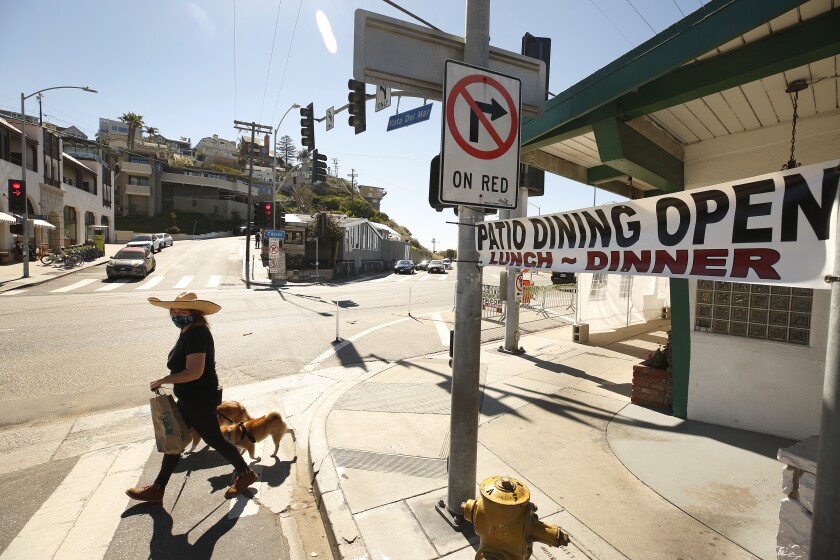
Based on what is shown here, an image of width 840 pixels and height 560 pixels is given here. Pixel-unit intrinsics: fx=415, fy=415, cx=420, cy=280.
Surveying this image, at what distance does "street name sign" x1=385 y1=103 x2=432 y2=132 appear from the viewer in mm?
10619

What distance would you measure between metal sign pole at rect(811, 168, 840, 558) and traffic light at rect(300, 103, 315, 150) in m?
14.8

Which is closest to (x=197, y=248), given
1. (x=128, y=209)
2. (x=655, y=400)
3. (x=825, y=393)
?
(x=128, y=209)

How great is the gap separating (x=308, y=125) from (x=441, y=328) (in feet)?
27.4

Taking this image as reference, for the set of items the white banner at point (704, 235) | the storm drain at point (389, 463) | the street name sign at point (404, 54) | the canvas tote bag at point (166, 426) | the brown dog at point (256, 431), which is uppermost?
the street name sign at point (404, 54)

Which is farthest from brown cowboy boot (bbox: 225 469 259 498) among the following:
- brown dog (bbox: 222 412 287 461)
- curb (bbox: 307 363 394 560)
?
curb (bbox: 307 363 394 560)

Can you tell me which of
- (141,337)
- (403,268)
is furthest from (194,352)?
(403,268)

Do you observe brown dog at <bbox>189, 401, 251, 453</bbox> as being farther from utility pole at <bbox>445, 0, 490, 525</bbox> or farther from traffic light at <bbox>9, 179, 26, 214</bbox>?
traffic light at <bbox>9, 179, 26, 214</bbox>

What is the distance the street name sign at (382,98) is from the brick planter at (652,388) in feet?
26.0

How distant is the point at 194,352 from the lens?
141 inches

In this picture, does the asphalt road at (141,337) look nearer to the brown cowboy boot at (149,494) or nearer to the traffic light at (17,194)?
the brown cowboy boot at (149,494)

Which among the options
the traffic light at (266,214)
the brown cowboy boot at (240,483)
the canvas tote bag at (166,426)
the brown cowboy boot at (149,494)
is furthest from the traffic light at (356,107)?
the traffic light at (266,214)

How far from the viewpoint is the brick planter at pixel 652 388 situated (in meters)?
5.89

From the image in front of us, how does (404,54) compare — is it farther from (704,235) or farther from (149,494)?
(149,494)

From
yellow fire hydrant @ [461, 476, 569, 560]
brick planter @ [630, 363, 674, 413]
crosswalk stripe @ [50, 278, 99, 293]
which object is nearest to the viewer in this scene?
yellow fire hydrant @ [461, 476, 569, 560]
